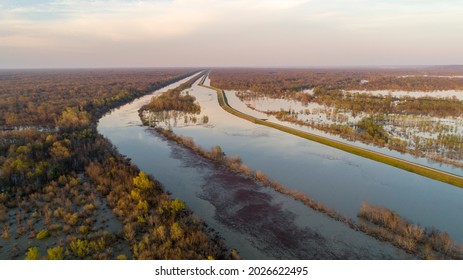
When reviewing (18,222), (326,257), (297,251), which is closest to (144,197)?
(18,222)

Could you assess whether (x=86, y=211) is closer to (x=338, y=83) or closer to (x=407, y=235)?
(x=407, y=235)

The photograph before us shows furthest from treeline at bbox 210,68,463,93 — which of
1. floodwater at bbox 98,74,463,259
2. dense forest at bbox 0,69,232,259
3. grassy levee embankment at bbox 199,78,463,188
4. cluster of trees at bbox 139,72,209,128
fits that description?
dense forest at bbox 0,69,232,259

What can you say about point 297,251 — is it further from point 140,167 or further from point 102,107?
point 102,107

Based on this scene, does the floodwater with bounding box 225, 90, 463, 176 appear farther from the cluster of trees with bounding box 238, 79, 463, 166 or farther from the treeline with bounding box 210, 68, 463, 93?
the treeline with bounding box 210, 68, 463, 93

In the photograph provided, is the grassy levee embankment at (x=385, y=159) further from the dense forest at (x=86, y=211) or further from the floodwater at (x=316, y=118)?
the dense forest at (x=86, y=211)

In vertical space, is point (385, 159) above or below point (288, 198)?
above

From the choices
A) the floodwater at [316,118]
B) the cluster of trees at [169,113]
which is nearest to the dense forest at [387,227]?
the floodwater at [316,118]

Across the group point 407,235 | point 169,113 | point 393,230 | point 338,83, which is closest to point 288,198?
point 393,230
